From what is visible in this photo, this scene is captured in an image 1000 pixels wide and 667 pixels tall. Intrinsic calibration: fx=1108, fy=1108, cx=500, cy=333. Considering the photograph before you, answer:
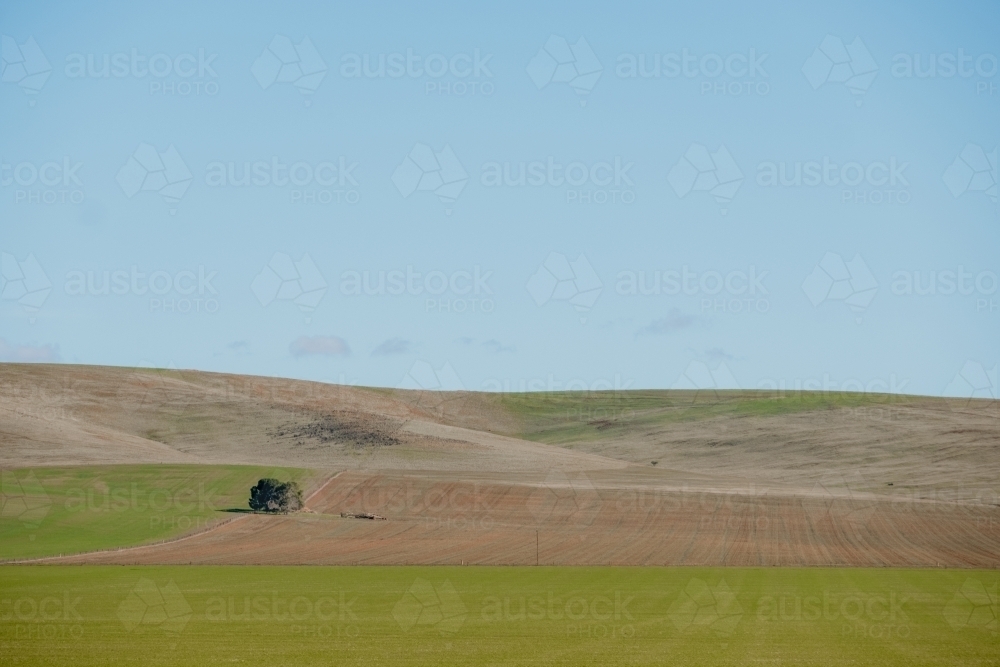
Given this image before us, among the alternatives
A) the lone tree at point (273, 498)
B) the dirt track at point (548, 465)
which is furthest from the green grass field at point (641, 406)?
the lone tree at point (273, 498)

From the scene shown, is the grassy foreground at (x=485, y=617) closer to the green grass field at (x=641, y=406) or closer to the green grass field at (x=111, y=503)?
the green grass field at (x=111, y=503)

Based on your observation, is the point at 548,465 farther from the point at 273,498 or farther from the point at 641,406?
the point at 641,406

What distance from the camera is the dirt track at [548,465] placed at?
52.9 meters

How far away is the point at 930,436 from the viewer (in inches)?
3661

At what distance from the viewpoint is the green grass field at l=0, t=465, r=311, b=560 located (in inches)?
2056

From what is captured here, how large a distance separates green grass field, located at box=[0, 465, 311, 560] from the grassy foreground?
374 inches

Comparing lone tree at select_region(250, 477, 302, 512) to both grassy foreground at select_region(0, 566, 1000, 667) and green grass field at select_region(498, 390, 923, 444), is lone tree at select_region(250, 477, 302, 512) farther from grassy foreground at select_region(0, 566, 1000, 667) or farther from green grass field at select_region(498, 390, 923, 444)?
green grass field at select_region(498, 390, 923, 444)

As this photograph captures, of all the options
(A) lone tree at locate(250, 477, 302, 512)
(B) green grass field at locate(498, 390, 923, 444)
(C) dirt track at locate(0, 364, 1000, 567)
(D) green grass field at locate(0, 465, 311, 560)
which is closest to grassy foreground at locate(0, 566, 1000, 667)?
(C) dirt track at locate(0, 364, 1000, 567)

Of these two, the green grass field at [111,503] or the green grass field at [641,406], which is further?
the green grass field at [641,406]

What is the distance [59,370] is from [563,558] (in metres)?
71.9

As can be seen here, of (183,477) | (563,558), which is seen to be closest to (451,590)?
(563,558)

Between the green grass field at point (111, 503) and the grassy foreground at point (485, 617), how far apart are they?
949 centimetres

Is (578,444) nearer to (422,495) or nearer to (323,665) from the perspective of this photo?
(422,495)

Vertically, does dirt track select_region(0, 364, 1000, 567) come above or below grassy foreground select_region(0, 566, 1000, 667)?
above
